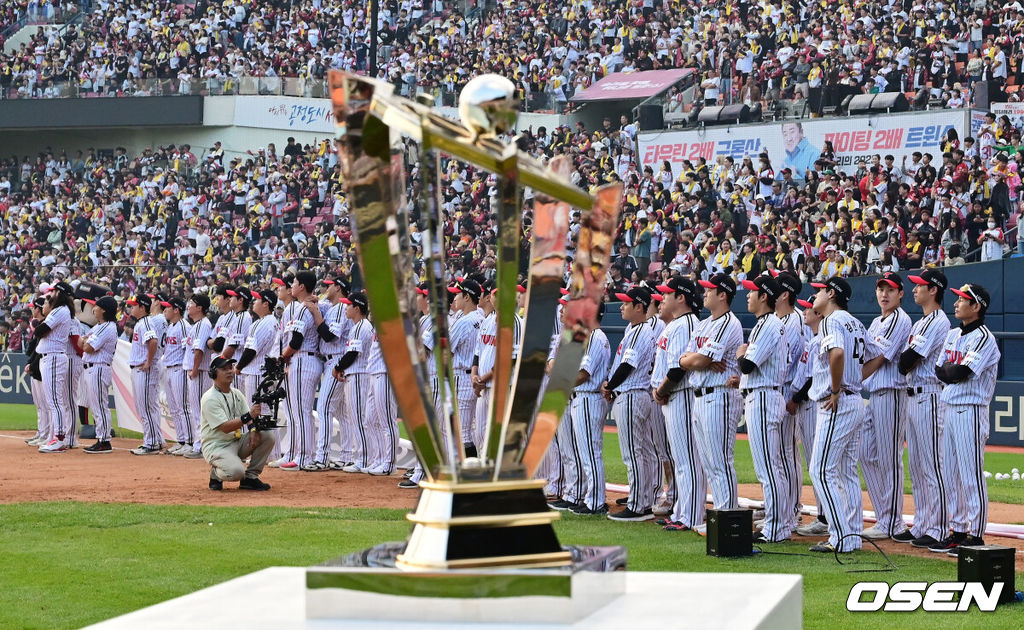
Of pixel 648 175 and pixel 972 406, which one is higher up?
pixel 648 175

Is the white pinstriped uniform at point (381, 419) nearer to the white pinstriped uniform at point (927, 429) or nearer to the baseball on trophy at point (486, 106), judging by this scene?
the white pinstriped uniform at point (927, 429)

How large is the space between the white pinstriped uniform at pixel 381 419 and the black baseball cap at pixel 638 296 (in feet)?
12.4

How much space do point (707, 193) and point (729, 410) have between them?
13259mm

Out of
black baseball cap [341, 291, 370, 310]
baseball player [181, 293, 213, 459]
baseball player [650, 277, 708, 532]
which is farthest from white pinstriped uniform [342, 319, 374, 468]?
baseball player [650, 277, 708, 532]

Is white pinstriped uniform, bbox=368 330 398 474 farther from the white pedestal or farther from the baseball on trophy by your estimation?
the baseball on trophy

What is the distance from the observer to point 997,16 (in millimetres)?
23359

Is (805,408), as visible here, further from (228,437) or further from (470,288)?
(228,437)

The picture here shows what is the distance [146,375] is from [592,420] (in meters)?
7.91

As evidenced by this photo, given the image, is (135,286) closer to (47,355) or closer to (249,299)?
(47,355)

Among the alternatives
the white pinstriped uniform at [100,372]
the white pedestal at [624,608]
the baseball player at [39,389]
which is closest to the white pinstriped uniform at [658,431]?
the white pedestal at [624,608]

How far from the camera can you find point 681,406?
31.8 ft

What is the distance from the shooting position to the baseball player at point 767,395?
8945mm

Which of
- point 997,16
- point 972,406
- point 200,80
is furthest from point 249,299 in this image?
point 200,80

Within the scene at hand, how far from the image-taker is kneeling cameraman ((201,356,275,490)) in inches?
477
